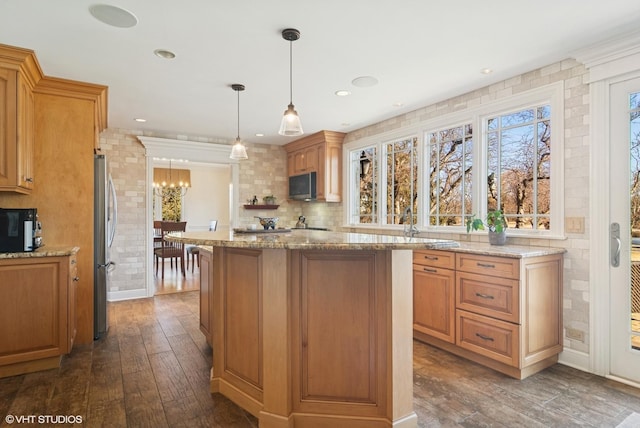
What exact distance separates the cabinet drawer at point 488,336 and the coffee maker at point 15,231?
3.41 meters

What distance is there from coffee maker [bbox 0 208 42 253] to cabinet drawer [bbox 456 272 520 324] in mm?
3368

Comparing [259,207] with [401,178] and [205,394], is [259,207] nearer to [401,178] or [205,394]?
[401,178]

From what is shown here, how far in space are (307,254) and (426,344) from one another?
197 cm

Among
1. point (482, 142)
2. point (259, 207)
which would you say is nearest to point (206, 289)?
point (482, 142)

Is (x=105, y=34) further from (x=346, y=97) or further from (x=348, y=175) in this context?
(x=348, y=175)

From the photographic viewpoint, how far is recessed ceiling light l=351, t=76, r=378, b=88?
10.6ft

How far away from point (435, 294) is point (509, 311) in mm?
658

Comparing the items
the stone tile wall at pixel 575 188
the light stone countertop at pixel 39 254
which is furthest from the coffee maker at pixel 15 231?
the stone tile wall at pixel 575 188

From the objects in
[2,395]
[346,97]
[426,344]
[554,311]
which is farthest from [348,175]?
[2,395]

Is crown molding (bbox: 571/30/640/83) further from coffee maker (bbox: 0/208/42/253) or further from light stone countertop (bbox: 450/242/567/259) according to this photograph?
coffee maker (bbox: 0/208/42/253)

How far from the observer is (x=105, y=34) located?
241 cm

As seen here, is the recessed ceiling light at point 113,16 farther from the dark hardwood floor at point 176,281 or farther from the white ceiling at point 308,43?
the dark hardwood floor at point 176,281

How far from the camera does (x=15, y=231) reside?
265 cm

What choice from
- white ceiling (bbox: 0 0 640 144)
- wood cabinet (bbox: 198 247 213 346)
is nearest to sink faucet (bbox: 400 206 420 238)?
white ceiling (bbox: 0 0 640 144)
